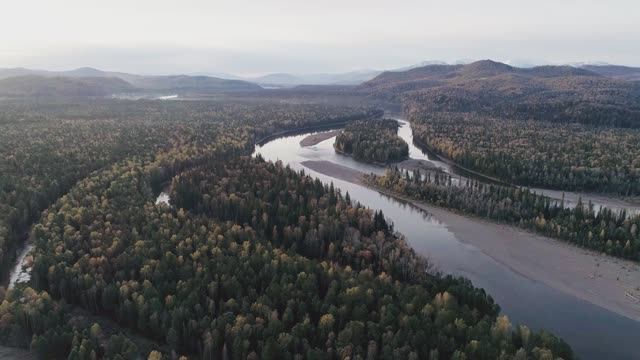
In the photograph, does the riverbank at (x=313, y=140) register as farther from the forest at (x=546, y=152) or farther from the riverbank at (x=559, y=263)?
the riverbank at (x=559, y=263)

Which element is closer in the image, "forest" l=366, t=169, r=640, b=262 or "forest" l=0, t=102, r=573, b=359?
"forest" l=0, t=102, r=573, b=359

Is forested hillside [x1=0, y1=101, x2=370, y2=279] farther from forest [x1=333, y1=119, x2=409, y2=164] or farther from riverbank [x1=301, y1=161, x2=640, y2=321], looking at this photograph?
riverbank [x1=301, y1=161, x2=640, y2=321]

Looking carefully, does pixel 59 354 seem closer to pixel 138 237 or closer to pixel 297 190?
pixel 138 237

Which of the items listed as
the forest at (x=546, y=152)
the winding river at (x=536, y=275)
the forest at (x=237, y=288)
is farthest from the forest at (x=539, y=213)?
the forest at (x=237, y=288)

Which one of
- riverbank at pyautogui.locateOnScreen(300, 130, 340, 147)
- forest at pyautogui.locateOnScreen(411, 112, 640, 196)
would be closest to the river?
forest at pyautogui.locateOnScreen(411, 112, 640, 196)

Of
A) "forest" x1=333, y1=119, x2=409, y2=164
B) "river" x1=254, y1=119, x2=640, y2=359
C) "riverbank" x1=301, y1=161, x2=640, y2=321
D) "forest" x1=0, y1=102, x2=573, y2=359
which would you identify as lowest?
"river" x1=254, y1=119, x2=640, y2=359

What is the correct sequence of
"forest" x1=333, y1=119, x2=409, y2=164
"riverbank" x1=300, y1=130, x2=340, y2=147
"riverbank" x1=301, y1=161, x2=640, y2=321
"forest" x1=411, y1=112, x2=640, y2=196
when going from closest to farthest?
"riverbank" x1=301, y1=161, x2=640, y2=321 → "forest" x1=411, y1=112, x2=640, y2=196 → "forest" x1=333, y1=119, x2=409, y2=164 → "riverbank" x1=300, y1=130, x2=340, y2=147

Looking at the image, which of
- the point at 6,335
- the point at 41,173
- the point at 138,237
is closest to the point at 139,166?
the point at 41,173
